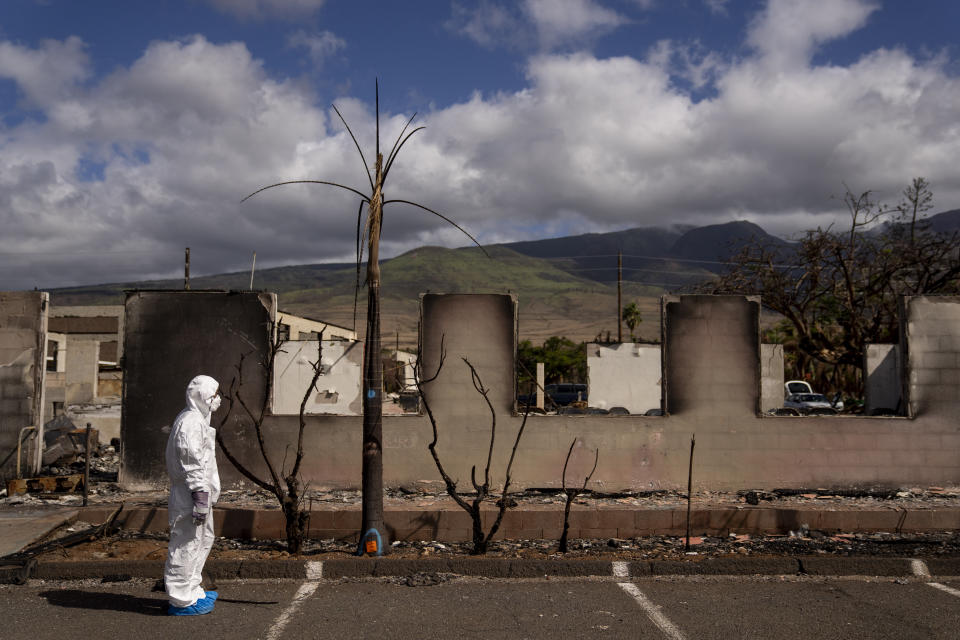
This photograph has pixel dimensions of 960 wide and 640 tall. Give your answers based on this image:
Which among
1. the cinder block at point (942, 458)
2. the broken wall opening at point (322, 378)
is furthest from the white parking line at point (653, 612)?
the cinder block at point (942, 458)

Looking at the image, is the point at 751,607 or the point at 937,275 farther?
the point at 937,275

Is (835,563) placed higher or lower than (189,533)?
lower

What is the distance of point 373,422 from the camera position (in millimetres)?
8438

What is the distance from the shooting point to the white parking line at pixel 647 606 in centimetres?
591

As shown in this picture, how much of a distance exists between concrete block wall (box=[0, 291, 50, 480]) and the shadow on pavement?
19.8 ft

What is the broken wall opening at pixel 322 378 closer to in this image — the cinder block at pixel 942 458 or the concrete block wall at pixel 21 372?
the concrete block wall at pixel 21 372

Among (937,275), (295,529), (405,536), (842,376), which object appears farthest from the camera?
(842,376)

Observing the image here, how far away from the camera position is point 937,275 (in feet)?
66.4

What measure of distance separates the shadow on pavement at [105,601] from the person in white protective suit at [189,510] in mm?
309

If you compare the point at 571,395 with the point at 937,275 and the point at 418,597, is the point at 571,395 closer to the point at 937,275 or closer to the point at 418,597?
the point at 937,275

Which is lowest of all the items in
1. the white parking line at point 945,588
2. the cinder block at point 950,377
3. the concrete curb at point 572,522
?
the white parking line at point 945,588

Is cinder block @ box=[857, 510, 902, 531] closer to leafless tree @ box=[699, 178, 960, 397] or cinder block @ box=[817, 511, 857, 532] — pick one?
cinder block @ box=[817, 511, 857, 532]

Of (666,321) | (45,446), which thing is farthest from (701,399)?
(45,446)

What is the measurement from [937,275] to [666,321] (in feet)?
38.7
